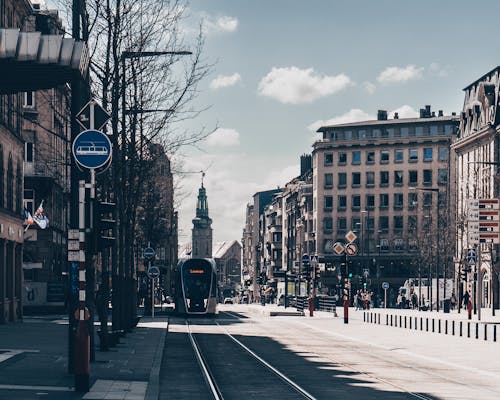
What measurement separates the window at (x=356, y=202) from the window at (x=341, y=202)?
1.06 metres

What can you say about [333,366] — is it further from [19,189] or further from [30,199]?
[30,199]

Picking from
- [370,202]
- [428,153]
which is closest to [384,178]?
[370,202]

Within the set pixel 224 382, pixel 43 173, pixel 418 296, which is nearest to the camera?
pixel 224 382

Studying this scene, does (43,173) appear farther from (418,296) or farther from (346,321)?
(418,296)

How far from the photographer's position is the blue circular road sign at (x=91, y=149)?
20031 millimetres

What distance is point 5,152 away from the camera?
51188 millimetres

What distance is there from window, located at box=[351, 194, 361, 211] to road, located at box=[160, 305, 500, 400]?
347 ft

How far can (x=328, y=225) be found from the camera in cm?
15688

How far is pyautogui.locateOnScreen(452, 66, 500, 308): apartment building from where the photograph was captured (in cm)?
9656

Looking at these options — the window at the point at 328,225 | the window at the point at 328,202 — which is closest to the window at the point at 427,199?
the window at the point at 328,202

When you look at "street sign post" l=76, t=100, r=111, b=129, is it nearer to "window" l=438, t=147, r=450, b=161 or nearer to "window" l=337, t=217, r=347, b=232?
"window" l=438, t=147, r=450, b=161

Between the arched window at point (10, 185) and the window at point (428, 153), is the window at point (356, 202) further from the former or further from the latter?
the arched window at point (10, 185)

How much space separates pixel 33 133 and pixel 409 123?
3380 inches

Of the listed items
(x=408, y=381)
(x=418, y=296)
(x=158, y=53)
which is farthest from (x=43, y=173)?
(x=408, y=381)
